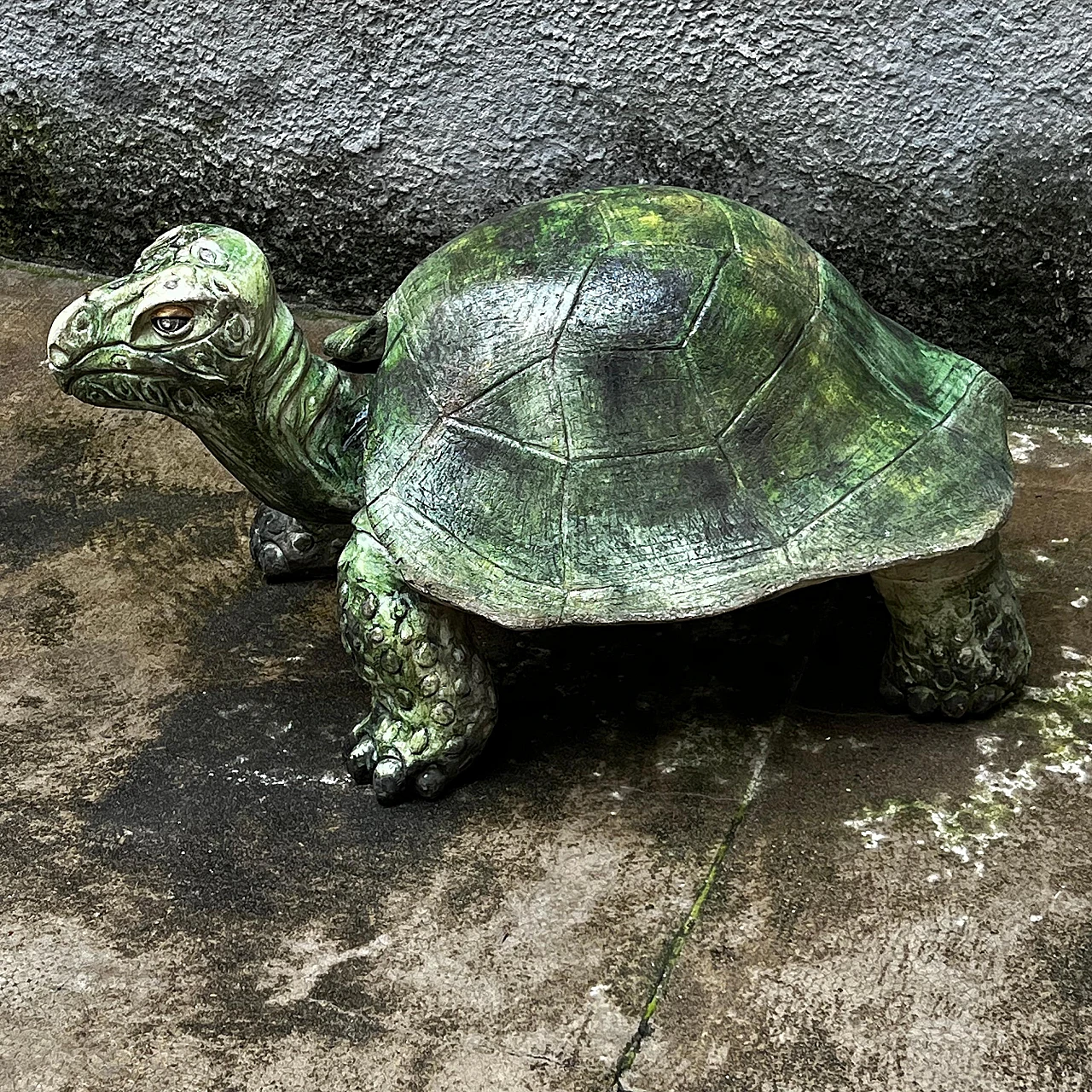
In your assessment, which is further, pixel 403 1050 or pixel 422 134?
pixel 422 134

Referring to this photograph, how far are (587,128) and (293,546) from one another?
1516mm

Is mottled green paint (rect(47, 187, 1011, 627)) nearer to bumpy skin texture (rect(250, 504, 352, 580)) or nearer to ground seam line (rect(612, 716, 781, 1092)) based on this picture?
ground seam line (rect(612, 716, 781, 1092))

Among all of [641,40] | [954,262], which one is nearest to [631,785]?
[954,262]

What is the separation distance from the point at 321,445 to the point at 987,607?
1377 mm

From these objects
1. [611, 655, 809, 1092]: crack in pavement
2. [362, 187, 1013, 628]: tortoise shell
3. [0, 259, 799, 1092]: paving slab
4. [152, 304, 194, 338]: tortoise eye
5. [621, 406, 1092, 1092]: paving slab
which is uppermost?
[152, 304, 194, 338]: tortoise eye

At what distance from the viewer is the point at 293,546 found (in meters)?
3.68

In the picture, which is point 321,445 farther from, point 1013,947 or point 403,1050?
point 1013,947

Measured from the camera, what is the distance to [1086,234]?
3984 mm

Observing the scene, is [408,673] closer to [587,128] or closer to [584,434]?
[584,434]

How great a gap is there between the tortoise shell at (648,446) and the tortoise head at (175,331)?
34cm

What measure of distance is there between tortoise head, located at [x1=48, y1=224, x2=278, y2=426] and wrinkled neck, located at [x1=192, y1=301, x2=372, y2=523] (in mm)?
46

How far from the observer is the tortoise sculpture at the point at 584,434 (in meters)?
2.86

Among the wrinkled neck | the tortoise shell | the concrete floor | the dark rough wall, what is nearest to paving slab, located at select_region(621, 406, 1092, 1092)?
the concrete floor

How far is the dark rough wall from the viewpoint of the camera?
156 inches
